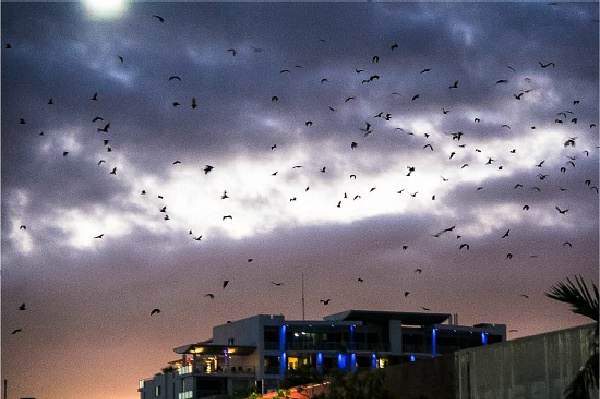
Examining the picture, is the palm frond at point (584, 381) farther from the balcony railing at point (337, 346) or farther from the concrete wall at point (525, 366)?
the balcony railing at point (337, 346)

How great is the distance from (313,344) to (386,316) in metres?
10.1

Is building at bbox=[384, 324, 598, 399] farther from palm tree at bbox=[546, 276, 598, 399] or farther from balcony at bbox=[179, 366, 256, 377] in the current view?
balcony at bbox=[179, 366, 256, 377]

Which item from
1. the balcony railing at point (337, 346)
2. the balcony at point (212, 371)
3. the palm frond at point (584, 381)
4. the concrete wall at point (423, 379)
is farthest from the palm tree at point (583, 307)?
the balcony railing at point (337, 346)

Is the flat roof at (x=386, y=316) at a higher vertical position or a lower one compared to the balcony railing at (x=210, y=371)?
higher

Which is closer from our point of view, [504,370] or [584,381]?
[584,381]

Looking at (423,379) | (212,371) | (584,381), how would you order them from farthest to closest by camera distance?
(212,371) → (423,379) → (584,381)

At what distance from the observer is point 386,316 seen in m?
161

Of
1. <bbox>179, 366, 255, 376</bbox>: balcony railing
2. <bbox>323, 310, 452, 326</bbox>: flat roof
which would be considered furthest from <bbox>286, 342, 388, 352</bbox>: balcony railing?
<bbox>179, 366, 255, 376</bbox>: balcony railing

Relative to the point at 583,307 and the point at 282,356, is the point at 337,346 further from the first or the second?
the point at 583,307

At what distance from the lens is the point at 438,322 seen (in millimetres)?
164500

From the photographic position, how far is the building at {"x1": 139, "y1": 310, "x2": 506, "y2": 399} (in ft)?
492

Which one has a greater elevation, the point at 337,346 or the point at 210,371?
the point at 337,346

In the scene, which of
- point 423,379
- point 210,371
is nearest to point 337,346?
point 210,371

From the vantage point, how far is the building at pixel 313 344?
150m
